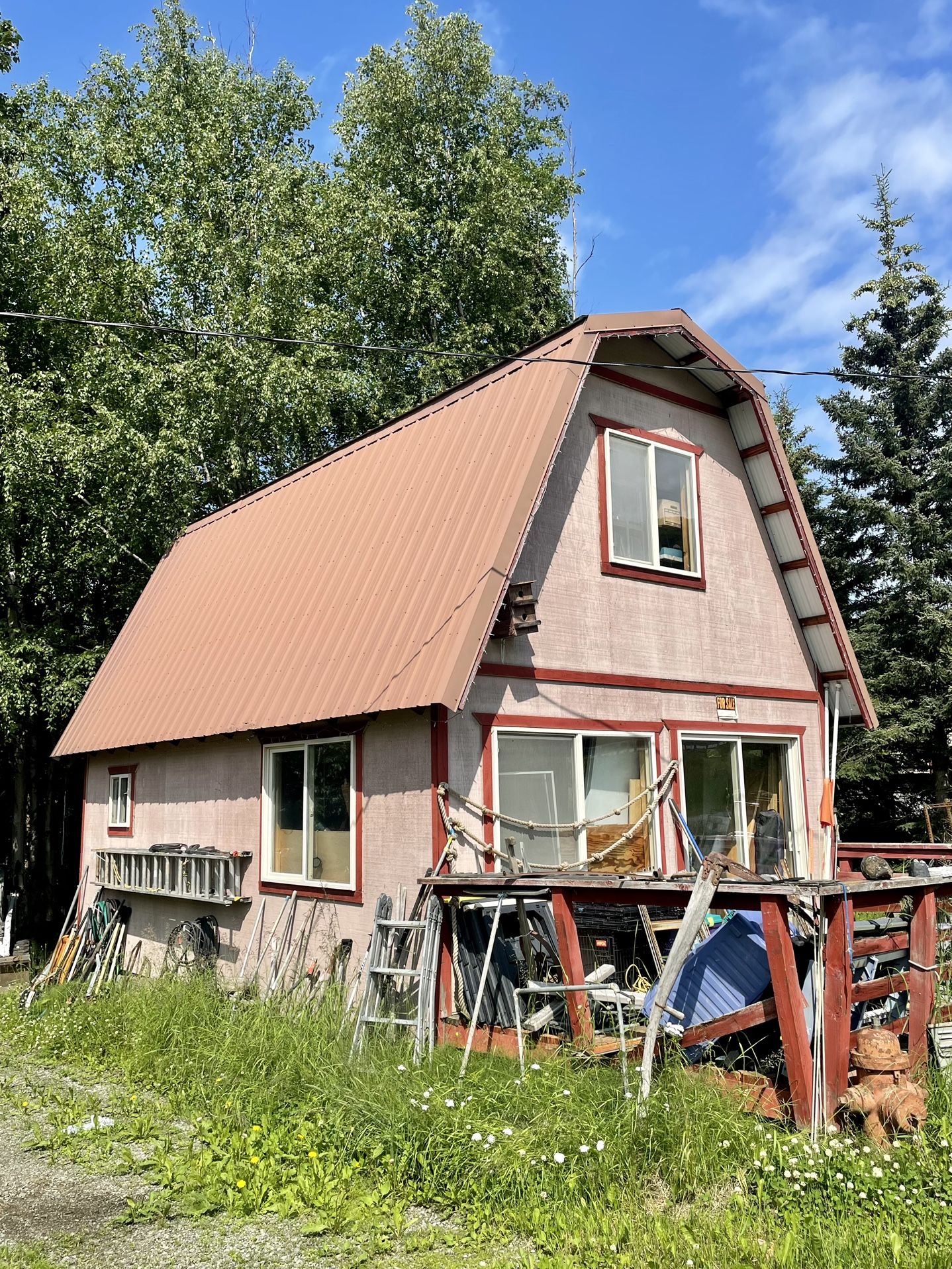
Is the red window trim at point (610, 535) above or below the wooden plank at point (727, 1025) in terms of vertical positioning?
above

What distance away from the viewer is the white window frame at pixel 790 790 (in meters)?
10.8

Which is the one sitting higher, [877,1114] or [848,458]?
[848,458]

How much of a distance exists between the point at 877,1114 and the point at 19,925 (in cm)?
1622

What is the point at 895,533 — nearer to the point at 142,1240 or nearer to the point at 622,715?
the point at 622,715

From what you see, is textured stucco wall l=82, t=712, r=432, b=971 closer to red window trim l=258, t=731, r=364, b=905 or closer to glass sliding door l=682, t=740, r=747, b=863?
red window trim l=258, t=731, r=364, b=905

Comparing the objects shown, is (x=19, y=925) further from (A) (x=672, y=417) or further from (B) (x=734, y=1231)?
(B) (x=734, y=1231)

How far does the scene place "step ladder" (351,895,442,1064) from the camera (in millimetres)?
7289

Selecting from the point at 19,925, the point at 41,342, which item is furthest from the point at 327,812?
the point at 41,342

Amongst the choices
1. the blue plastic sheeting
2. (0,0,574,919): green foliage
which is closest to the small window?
(0,0,574,919): green foliage

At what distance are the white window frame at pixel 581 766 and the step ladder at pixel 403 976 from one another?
102 cm

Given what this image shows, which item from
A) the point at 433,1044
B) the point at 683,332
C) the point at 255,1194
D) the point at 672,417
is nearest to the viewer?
the point at 255,1194

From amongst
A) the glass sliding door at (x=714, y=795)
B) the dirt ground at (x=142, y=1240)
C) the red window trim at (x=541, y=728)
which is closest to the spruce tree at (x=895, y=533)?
the glass sliding door at (x=714, y=795)

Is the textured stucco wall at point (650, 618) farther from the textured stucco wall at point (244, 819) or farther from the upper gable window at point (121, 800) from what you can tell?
the upper gable window at point (121, 800)

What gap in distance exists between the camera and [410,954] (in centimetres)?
803
